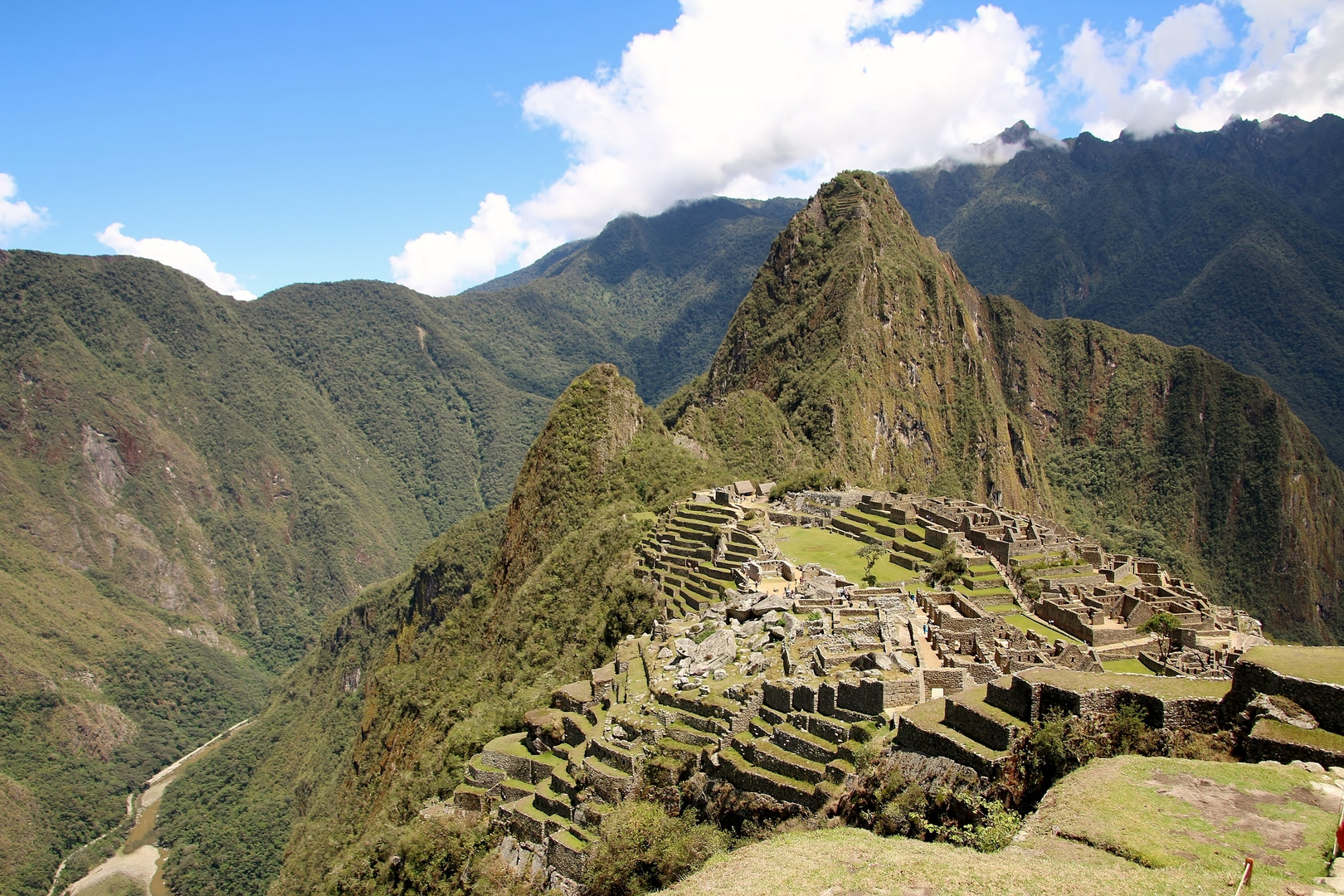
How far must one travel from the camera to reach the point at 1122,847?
41.1ft

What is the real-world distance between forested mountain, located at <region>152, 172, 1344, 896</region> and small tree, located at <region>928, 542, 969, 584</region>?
14020 millimetres

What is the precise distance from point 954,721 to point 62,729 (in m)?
170

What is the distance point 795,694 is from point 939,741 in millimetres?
4016

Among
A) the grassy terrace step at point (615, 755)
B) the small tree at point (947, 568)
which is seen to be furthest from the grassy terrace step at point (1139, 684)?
the small tree at point (947, 568)

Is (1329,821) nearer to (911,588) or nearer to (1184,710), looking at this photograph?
(1184,710)

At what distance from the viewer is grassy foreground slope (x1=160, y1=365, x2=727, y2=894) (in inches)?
1706

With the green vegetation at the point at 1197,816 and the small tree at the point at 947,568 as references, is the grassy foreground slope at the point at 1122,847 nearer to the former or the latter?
the green vegetation at the point at 1197,816

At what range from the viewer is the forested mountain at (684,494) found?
52.0 meters

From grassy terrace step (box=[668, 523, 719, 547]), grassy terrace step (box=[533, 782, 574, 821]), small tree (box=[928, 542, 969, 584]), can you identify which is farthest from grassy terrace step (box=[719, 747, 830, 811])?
grassy terrace step (box=[668, 523, 719, 547])

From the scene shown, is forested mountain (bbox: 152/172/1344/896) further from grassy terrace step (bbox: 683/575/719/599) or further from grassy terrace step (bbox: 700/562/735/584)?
grassy terrace step (bbox: 700/562/735/584)

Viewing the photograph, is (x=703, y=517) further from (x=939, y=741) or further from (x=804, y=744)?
(x=939, y=741)

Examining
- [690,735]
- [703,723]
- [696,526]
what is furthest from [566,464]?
[690,735]

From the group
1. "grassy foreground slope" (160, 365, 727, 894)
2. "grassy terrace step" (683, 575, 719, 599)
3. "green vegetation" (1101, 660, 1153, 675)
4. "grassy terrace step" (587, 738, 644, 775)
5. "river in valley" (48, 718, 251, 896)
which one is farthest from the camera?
"river in valley" (48, 718, 251, 896)

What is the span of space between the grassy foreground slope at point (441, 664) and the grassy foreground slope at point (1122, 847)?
17.8 metres
